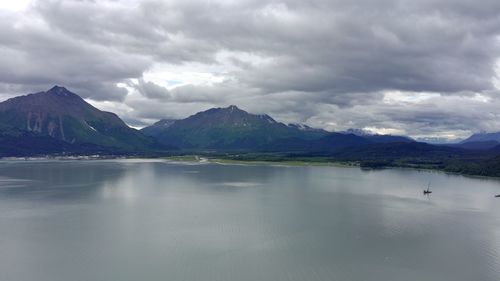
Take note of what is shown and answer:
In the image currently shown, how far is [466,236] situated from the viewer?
43625 millimetres

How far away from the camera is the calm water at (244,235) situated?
3162 cm

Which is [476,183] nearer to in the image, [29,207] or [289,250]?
[289,250]

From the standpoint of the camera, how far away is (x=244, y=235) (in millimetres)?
42250

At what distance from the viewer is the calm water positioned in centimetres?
3162

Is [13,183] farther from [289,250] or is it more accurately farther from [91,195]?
[289,250]

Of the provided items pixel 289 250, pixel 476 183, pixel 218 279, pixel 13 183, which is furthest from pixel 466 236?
pixel 13 183

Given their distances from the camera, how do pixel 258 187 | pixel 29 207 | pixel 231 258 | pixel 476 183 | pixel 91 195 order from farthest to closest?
pixel 476 183 → pixel 258 187 → pixel 91 195 → pixel 29 207 → pixel 231 258

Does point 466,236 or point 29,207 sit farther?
point 29,207

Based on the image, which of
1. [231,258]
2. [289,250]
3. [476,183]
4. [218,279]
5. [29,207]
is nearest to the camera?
[218,279]

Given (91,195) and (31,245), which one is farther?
(91,195)

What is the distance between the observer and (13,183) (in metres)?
86.1

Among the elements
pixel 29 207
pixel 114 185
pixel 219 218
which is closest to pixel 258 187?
pixel 114 185

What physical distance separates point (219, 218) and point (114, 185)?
41404 mm

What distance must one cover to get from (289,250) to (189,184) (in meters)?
54.2
